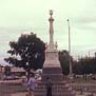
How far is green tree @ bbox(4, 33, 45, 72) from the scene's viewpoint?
83500mm

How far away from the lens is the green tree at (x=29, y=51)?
8350cm

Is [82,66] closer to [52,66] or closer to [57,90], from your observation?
[52,66]

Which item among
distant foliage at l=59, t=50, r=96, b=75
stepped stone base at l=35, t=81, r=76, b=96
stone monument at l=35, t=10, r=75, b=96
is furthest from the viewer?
distant foliage at l=59, t=50, r=96, b=75

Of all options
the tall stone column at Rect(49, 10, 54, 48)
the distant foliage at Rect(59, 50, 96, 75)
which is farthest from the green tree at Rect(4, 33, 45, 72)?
the tall stone column at Rect(49, 10, 54, 48)

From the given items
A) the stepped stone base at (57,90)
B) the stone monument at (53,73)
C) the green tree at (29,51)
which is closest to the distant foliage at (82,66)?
the green tree at (29,51)

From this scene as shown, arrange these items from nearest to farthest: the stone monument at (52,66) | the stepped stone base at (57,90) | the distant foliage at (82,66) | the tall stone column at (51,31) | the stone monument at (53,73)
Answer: the stepped stone base at (57,90), the stone monument at (53,73), the stone monument at (52,66), the tall stone column at (51,31), the distant foliage at (82,66)

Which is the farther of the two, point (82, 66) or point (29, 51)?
point (82, 66)

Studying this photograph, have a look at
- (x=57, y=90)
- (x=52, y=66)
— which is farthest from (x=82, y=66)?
(x=57, y=90)

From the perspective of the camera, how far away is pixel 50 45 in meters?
36.2

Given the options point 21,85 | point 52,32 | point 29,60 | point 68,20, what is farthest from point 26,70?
point 52,32

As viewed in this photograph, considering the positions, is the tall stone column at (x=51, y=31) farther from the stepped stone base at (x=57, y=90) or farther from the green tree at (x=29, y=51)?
the green tree at (x=29, y=51)

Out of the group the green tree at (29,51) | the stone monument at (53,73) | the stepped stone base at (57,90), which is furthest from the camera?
the green tree at (29,51)

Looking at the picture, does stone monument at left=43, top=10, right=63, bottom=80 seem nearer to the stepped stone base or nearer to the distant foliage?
the stepped stone base

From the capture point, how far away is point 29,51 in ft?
275
